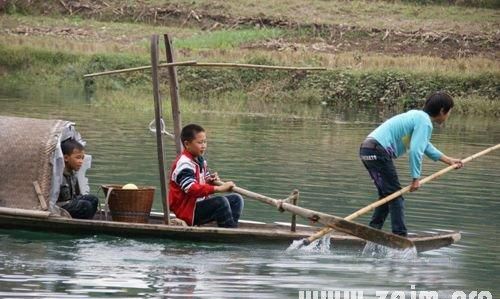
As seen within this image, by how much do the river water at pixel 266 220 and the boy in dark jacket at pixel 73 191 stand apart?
296 mm

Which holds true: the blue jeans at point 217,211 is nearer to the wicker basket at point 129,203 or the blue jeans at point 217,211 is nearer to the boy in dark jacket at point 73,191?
the wicker basket at point 129,203

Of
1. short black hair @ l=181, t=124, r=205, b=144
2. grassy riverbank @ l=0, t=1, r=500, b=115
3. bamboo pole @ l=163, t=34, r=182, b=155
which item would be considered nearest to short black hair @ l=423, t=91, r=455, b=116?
short black hair @ l=181, t=124, r=205, b=144

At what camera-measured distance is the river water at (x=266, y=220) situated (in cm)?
937

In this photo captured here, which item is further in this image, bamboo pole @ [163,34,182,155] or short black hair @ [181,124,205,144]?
bamboo pole @ [163,34,182,155]

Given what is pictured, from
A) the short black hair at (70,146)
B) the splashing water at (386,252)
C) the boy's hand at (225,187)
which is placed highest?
the short black hair at (70,146)

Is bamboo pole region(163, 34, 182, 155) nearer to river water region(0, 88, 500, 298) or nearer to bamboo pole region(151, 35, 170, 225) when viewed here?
bamboo pole region(151, 35, 170, 225)

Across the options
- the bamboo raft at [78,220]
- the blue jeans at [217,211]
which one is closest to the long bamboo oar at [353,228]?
the bamboo raft at [78,220]

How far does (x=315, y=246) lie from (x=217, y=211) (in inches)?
35.7

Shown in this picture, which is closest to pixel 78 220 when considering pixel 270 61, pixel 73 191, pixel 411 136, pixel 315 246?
pixel 73 191

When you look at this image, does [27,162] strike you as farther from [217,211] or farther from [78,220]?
[217,211]

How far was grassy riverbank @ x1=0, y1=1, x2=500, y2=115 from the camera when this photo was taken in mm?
26609

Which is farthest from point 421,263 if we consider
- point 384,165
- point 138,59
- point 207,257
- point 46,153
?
point 138,59

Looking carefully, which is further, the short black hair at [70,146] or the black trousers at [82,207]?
the short black hair at [70,146]

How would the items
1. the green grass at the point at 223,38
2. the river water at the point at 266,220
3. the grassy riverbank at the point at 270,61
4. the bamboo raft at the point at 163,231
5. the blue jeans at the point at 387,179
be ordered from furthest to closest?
1. the green grass at the point at 223,38
2. the grassy riverbank at the point at 270,61
3. the blue jeans at the point at 387,179
4. the bamboo raft at the point at 163,231
5. the river water at the point at 266,220
